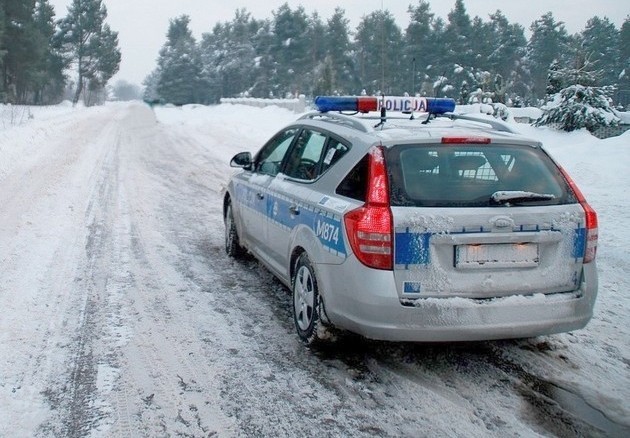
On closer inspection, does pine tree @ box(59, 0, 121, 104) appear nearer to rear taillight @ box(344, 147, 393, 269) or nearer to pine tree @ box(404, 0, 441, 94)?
pine tree @ box(404, 0, 441, 94)

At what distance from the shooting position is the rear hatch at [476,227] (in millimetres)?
3627

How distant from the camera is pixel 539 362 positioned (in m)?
4.19

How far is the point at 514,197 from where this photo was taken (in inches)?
148

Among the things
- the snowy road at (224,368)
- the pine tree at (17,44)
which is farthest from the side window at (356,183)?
the pine tree at (17,44)

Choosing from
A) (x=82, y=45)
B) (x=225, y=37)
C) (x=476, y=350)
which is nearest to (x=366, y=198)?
(x=476, y=350)

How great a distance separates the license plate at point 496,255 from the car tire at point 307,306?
1017 millimetres

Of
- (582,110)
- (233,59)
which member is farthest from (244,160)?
(233,59)

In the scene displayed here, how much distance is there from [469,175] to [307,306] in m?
1.44

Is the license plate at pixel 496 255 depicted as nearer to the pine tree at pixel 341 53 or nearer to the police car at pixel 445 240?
the police car at pixel 445 240

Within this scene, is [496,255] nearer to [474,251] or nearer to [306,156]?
[474,251]

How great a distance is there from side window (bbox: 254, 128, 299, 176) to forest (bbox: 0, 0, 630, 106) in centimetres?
3233

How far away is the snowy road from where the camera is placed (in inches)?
132

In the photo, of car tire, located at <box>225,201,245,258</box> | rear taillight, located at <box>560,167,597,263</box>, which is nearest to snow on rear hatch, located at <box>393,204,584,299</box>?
rear taillight, located at <box>560,167,597,263</box>

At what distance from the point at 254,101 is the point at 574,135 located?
1247 inches
